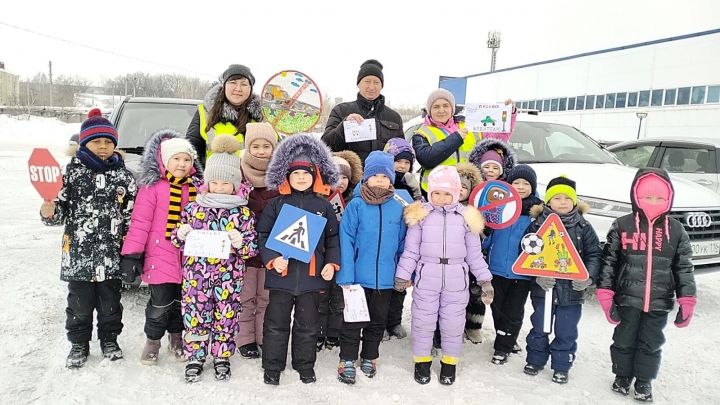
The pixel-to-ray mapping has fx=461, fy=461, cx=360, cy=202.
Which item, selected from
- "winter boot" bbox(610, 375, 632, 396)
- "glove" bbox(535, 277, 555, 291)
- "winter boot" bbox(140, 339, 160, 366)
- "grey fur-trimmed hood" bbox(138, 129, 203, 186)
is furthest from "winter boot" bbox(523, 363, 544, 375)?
"grey fur-trimmed hood" bbox(138, 129, 203, 186)

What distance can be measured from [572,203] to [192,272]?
2.71 m

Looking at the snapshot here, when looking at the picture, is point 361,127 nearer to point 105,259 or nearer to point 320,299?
point 320,299

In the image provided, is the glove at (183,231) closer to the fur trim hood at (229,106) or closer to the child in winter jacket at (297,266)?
the child in winter jacket at (297,266)

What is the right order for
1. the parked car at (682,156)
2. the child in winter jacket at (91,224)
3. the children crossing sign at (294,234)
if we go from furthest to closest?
the parked car at (682,156)
the child in winter jacket at (91,224)
the children crossing sign at (294,234)

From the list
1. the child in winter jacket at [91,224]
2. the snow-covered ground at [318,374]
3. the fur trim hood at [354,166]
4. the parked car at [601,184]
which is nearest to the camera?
the snow-covered ground at [318,374]

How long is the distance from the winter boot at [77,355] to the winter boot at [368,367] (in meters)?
1.94

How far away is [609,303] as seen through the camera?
125 inches

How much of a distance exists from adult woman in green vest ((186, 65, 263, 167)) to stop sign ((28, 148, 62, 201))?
98cm

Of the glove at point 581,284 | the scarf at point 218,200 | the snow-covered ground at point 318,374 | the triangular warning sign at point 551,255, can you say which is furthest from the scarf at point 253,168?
the glove at point 581,284

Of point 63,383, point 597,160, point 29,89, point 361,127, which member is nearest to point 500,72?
point 597,160

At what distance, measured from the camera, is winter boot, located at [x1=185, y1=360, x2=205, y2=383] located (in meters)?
3.04

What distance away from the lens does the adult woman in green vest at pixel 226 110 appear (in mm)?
3627

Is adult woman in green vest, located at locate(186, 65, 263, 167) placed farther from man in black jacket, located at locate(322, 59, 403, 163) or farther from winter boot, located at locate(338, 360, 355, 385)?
winter boot, located at locate(338, 360, 355, 385)

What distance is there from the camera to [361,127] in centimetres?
402
